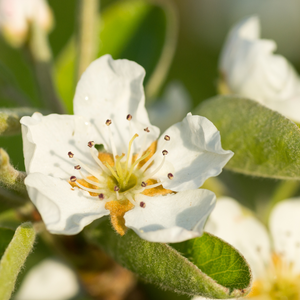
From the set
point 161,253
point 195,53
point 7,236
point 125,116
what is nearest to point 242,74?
point 125,116

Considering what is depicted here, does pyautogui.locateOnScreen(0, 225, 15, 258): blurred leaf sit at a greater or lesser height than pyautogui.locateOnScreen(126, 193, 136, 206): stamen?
lesser

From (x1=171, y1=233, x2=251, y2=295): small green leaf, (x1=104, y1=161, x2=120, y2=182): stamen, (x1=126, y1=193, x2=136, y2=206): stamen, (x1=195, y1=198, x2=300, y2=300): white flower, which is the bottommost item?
(x1=195, y1=198, x2=300, y2=300): white flower

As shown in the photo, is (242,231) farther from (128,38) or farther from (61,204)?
(128,38)

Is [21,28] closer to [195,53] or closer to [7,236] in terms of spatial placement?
[7,236]

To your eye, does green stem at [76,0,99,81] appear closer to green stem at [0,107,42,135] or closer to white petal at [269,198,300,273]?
green stem at [0,107,42,135]

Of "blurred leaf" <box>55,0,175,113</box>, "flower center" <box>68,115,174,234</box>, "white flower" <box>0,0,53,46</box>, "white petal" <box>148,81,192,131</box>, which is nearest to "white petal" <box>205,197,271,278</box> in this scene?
"flower center" <box>68,115,174,234</box>

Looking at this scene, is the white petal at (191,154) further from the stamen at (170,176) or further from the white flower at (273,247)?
the white flower at (273,247)
